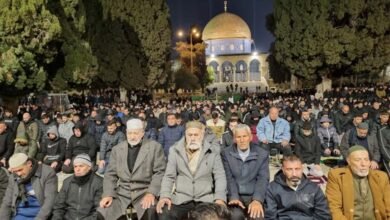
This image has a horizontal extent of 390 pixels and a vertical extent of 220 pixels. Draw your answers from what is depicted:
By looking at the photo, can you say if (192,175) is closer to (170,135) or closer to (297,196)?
(297,196)

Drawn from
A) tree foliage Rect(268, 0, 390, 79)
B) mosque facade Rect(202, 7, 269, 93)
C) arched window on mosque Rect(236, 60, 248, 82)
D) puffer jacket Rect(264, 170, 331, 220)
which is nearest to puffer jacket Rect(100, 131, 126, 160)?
puffer jacket Rect(264, 170, 331, 220)

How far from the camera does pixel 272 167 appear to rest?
991cm

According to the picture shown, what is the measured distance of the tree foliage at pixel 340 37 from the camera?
28.0 m

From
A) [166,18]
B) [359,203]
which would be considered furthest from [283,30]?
[359,203]

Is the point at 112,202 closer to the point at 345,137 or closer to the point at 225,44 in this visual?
the point at 345,137

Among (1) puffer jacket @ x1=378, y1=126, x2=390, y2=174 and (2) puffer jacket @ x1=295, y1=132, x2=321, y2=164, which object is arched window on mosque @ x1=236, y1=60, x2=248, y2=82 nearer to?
(2) puffer jacket @ x1=295, y1=132, x2=321, y2=164

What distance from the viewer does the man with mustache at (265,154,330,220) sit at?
463cm

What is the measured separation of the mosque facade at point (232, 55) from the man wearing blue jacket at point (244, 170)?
7174cm

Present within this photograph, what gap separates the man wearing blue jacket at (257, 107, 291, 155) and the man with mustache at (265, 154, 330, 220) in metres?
3.97

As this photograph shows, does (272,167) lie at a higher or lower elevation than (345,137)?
lower

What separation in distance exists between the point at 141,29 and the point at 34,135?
2317 cm

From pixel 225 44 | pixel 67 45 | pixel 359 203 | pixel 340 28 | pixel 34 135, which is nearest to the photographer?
pixel 359 203

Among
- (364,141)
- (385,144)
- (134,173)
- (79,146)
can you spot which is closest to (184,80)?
(79,146)

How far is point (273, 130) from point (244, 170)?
3876 mm
